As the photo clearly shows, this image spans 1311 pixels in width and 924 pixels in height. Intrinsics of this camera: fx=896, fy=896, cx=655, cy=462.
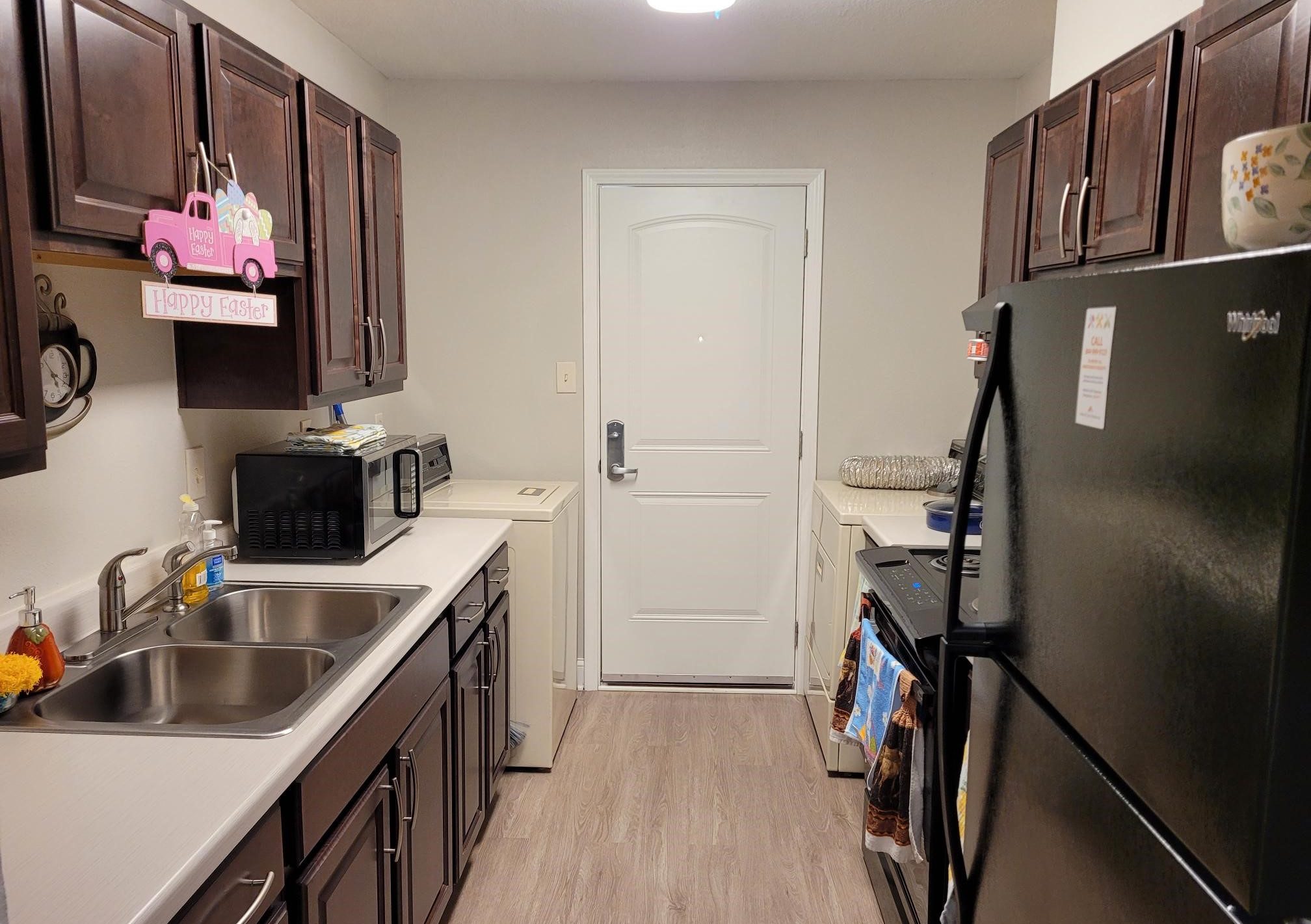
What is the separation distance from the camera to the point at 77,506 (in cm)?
183

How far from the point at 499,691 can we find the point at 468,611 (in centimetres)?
52

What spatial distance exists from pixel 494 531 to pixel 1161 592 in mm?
2196

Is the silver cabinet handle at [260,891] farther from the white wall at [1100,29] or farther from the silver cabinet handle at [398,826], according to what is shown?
the white wall at [1100,29]

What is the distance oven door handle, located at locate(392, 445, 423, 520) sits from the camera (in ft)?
8.41

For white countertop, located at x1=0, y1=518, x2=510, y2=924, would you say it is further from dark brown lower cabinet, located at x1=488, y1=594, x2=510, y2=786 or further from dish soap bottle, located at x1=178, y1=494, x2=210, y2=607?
dark brown lower cabinet, located at x1=488, y1=594, x2=510, y2=786

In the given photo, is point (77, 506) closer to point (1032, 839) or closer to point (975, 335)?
point (1032, 839)

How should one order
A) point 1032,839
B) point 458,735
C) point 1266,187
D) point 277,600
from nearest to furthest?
point 1266,187 → point 1032,839 → point 277,600 → point 458,735

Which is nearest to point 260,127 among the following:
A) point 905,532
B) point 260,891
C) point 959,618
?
point 260,891

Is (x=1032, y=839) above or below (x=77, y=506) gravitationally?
below

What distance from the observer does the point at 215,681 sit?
172 cm

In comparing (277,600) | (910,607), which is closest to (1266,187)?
(910,607)

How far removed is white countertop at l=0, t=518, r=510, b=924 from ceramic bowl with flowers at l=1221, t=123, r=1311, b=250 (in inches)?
51.3

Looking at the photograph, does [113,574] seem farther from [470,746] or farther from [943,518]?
[943,518]

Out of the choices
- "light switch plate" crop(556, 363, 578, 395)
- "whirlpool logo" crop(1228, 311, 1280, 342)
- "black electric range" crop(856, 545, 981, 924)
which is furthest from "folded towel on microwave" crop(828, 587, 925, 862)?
"light switch plate" crop(556, 363, 578, 395)
